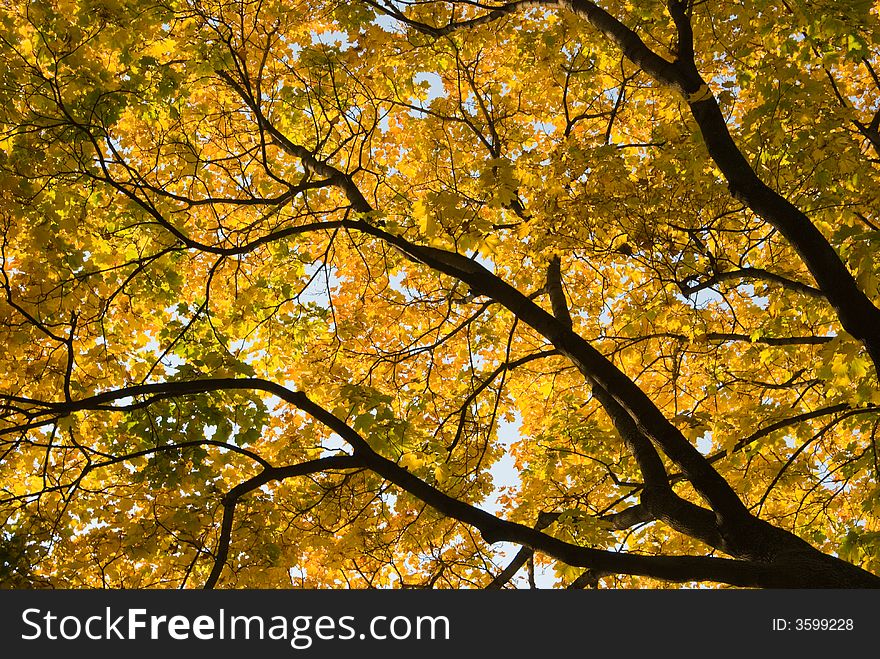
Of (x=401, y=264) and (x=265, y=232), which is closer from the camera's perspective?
(x=401, y=264)

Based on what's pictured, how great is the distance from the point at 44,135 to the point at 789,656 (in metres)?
6.42

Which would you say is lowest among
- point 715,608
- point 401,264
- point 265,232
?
point 715,608

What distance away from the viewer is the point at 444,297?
22.5 feet

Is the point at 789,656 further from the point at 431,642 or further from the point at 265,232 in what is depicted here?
the point at 265,232

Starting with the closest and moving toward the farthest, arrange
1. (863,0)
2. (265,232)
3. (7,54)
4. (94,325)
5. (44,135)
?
1. (863,0)
2. (44,135)
3. (7,54)
4. (94,325)
5. (265,232)

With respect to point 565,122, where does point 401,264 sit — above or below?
below

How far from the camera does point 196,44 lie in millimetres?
6293

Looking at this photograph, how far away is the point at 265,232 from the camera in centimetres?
777

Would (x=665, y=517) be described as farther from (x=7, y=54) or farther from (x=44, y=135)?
(x=7, y=54)

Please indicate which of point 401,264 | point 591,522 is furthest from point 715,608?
point 401,264

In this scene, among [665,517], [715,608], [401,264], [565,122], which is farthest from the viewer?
[565,122]

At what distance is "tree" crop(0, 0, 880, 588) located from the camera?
4.58m

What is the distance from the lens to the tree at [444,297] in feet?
15.0

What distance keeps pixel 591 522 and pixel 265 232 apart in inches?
191
